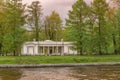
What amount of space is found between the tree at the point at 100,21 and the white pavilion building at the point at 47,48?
942cm

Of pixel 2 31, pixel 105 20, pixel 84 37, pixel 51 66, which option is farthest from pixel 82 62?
pixel 2 31

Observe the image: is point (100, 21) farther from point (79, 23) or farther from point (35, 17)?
point (35, 17)

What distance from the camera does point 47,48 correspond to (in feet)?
253

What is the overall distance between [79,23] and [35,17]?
1692cm

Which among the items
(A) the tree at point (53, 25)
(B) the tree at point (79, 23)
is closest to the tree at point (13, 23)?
(B) the tree at point (79, 23)

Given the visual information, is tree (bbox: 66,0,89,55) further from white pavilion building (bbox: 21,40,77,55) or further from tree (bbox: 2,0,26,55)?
tree (bbox: 2,0,26,55)

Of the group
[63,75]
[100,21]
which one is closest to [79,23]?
[100,21]

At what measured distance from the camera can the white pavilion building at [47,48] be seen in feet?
240

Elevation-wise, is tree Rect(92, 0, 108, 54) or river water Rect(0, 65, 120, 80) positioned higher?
Answer: tree Rect(92, 0, 108, 54)

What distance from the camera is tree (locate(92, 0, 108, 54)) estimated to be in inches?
2539

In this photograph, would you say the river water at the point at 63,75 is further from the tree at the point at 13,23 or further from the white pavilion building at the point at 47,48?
the white pavilion building at the point at 47,48

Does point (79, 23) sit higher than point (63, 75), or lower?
higher

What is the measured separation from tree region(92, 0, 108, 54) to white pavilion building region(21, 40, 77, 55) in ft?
30.9

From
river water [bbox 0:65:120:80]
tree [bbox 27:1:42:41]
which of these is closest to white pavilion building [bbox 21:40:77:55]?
tree [bbox 27:1:42:41]
